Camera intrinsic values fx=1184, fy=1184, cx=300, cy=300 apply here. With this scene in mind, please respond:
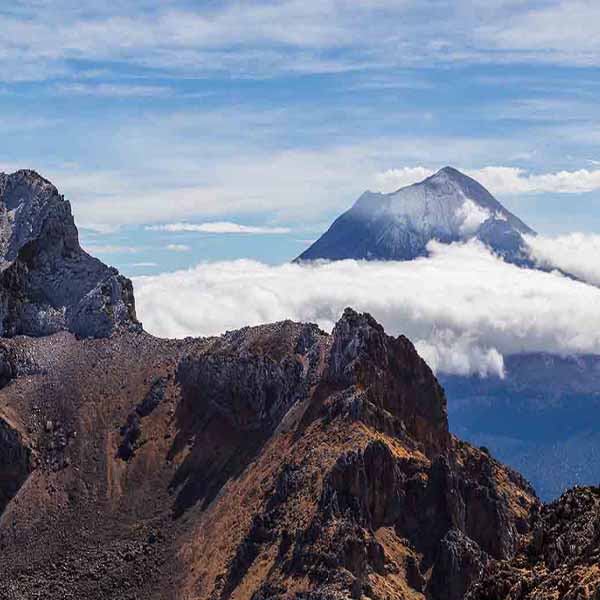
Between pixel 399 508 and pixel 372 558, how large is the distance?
17149 millimetres

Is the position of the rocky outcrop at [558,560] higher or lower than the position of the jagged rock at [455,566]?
higher

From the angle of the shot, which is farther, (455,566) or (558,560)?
(455,566)

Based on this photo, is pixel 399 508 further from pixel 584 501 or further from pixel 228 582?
pixel 584 501

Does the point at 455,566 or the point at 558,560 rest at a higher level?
the point at 558,560

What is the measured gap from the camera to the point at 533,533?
8800cm

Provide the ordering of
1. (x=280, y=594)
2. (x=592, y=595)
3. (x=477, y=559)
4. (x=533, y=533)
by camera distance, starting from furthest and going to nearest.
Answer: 1. (x=477, y=559)
2. (x=280, y=594)
3. (x=533, y=533)
4. (x=592, y=595)

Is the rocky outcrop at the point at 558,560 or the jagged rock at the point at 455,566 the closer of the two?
the rocky outcrop at the point at 558,560

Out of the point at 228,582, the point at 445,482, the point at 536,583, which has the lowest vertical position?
the point at 228,582

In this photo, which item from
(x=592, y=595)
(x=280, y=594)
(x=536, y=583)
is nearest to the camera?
(x=592, y=595)

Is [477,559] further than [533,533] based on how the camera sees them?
Yes

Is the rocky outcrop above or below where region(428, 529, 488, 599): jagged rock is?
above

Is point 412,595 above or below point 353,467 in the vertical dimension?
below

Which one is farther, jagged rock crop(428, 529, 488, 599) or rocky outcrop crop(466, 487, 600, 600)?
jagged rock crop(428, 529, 488, 599)

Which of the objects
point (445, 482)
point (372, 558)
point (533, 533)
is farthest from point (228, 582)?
point (533, 533)
